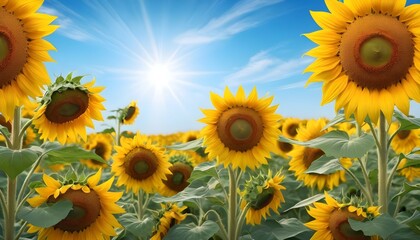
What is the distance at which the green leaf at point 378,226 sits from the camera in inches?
121

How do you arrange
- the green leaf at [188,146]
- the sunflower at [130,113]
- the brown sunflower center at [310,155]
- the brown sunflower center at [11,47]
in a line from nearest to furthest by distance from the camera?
the brown sunflower center at [11,47] < the green leaf at [188,146] < the brown sunflower center at [310,155] < the sunflower at [130,113]

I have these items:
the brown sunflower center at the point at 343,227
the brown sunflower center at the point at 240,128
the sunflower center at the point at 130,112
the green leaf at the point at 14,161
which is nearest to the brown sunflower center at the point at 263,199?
the brown sunflower center at the point at 240,128

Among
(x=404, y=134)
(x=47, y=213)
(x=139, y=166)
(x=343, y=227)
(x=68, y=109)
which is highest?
(x=68, y=109)

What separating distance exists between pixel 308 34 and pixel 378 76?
0.51m

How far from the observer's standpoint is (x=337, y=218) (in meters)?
3.48

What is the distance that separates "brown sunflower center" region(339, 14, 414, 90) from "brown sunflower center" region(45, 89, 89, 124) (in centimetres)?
180

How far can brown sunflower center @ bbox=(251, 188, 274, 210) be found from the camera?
4.10 metres

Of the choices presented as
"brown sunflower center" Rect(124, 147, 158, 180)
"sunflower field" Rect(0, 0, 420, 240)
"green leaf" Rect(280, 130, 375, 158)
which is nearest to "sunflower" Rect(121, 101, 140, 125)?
"brown sunflower center" Rect(124, 147, 158, 180)

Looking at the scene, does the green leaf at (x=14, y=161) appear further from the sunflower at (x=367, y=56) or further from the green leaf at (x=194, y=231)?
the sunflower at (x=367, y=56)

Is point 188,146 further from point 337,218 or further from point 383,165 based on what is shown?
point 383,165

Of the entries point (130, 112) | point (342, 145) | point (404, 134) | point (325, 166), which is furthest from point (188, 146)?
point (404, 134)

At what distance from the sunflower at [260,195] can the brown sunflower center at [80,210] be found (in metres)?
1.15

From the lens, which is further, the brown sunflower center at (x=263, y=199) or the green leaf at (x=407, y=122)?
the brown sunflower center at (x=263, y=199)

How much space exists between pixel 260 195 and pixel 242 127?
55 cm
